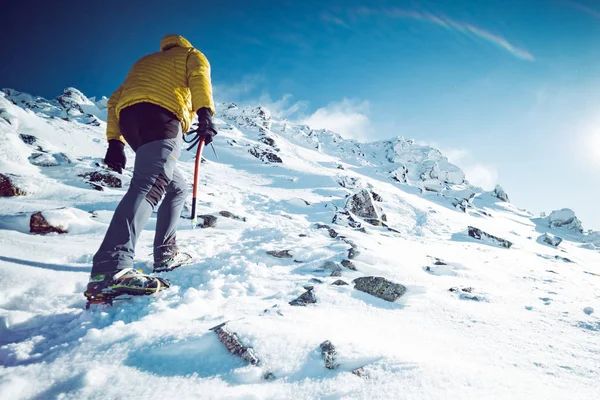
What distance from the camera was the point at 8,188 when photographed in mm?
5469

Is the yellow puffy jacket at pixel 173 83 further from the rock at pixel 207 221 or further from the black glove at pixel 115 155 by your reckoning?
the rock at pixel 207 221

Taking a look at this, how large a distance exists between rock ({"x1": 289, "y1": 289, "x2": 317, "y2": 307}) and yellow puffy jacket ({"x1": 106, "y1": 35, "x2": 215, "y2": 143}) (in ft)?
6.95

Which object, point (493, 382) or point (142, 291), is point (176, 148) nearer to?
point (142, 291)

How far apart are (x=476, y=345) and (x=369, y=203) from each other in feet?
34.2

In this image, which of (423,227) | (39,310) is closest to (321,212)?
(423,227)

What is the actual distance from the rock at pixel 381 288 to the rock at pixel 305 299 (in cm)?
67

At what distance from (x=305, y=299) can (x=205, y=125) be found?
1.98 meters

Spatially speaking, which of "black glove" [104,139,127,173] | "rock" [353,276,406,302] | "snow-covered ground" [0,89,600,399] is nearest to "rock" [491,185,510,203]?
"snow-covered ground" [0,89,600,399]

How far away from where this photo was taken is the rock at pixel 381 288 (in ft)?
10.2

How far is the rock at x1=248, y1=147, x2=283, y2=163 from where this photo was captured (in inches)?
1091

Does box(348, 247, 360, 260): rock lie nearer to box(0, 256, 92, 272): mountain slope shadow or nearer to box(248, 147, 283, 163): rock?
box(0, 256, 92, 272): mountain slope shadow

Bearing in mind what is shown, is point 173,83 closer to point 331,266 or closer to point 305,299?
point 305,299

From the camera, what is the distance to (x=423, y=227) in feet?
45.5

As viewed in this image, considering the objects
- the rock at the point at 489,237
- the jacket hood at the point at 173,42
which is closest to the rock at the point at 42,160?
the jacket hood at the point at 173,42
